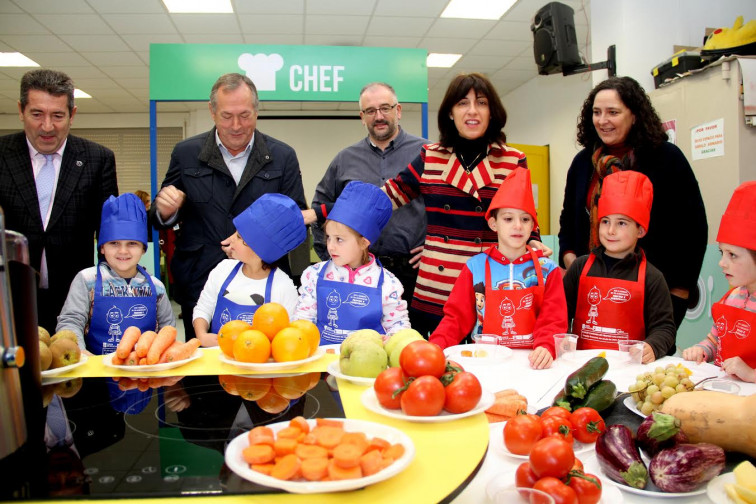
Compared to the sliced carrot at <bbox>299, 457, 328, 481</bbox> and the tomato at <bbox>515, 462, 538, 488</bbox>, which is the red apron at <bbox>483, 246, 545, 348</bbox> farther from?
the sliced carrot at <bbox>299, 457, 328, 481</bbox>

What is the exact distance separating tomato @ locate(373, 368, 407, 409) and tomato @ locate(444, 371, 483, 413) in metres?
0.09

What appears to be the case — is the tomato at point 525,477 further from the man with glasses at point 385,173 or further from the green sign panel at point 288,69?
the green sign panel at point 288,69

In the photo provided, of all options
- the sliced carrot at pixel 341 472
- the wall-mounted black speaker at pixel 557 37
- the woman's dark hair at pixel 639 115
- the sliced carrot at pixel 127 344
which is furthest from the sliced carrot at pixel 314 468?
the wall-mounted black speaker at pixel 557 37

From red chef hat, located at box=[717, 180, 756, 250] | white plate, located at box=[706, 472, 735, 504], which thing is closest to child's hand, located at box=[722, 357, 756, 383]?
red chef hat, located at box=[717, 180, 756, 250]

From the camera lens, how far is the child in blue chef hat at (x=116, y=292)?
2387mm

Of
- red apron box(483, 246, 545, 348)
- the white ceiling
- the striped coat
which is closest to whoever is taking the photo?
red apron box(483, 246, 545, 348)

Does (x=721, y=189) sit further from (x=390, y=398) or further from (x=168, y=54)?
(x=168, y=54)

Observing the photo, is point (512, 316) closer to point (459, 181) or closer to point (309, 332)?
point (459, 181)

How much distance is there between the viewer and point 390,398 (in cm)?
115

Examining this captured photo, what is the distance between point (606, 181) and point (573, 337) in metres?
0.82

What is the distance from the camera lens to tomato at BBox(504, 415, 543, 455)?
Result: 43.0 inches

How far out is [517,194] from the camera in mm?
2162

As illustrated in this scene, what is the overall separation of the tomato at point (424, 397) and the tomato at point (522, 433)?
0.15m

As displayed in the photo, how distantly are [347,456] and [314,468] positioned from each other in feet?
0.16
